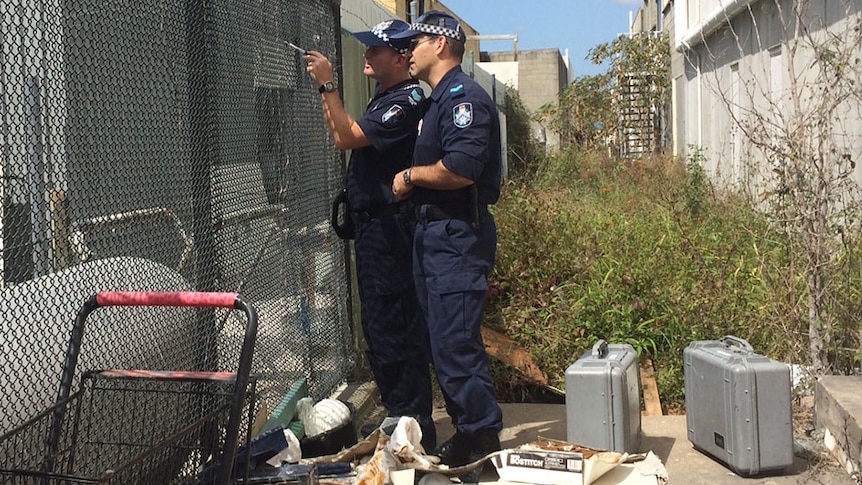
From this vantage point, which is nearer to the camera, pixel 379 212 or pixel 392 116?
pixel 392 116

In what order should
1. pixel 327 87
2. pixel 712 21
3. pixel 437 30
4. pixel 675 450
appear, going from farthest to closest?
pixel 712 21, pixel 675 450, pixel 327 87, pixel 437 30

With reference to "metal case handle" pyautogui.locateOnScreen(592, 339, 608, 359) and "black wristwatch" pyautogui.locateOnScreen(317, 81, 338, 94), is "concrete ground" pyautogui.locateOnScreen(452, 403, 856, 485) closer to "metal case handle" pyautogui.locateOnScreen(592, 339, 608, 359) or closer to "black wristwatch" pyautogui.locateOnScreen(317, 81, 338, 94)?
"metal case handle" pyautogui.locateOnScreen(592, 339, 608, 359)

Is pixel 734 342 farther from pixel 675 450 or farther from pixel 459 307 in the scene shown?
pixel 459 307

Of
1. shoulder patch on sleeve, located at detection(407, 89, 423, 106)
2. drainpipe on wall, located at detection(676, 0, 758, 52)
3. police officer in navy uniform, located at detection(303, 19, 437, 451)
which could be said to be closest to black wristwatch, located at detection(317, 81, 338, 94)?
police officer in navy uniform, located at detection(303, 19, 437, 451)

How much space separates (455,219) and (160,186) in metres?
1.18

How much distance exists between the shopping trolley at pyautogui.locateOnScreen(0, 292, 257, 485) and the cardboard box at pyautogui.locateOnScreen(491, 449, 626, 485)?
1484 millimetres

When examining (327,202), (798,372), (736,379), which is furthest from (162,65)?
(798,372)

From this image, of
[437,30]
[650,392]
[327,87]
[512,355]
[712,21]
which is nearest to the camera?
[437,30]

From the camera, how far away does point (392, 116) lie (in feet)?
13.3

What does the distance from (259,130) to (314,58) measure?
47 centimetres

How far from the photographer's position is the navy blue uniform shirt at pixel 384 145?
13.4 ft

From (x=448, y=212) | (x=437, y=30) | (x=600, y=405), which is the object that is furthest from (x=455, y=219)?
(x=600, y=405)

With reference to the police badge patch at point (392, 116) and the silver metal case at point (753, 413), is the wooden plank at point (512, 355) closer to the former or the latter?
the silver metal case at point (753, 413)

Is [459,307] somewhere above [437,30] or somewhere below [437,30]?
below
